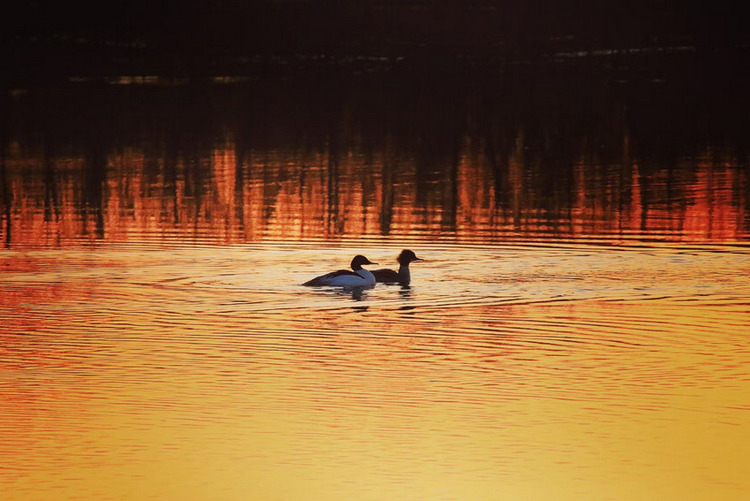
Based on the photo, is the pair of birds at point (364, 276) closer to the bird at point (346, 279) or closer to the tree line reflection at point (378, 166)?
the bird at point (346, 279)

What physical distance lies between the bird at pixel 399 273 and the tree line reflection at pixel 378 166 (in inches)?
137

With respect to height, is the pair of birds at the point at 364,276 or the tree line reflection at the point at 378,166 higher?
the tree line reflection at the point at 378,166

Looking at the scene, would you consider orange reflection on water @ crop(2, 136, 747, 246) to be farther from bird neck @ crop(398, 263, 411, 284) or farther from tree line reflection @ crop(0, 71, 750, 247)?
bird neck @ crop(398, 263, 411, 284)

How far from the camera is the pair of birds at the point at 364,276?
2173 centimetres

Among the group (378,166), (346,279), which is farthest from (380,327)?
(378,166)

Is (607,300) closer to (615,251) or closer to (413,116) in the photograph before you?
(615,251)

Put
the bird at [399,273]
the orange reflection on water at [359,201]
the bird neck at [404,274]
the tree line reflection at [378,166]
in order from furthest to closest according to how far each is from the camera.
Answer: the tree line reflection at [378,166]
the orange reflection on water at [359,201]
the bird at [399,273]
the bird neck at [404,274]

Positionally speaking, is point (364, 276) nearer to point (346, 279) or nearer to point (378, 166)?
point (346, 279)

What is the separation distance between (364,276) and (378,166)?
16.8m

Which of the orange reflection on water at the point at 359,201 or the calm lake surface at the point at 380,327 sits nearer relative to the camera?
the calm lake surface at the point at 380,327

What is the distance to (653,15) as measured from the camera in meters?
100

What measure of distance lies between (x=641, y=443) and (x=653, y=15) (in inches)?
3496

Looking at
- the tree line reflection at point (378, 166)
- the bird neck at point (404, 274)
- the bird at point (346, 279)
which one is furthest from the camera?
the tree line reflection at point (378, 166)

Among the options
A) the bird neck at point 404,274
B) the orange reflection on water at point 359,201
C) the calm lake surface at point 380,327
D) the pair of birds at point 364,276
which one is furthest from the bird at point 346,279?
the orange reflection on water at point 359,201
